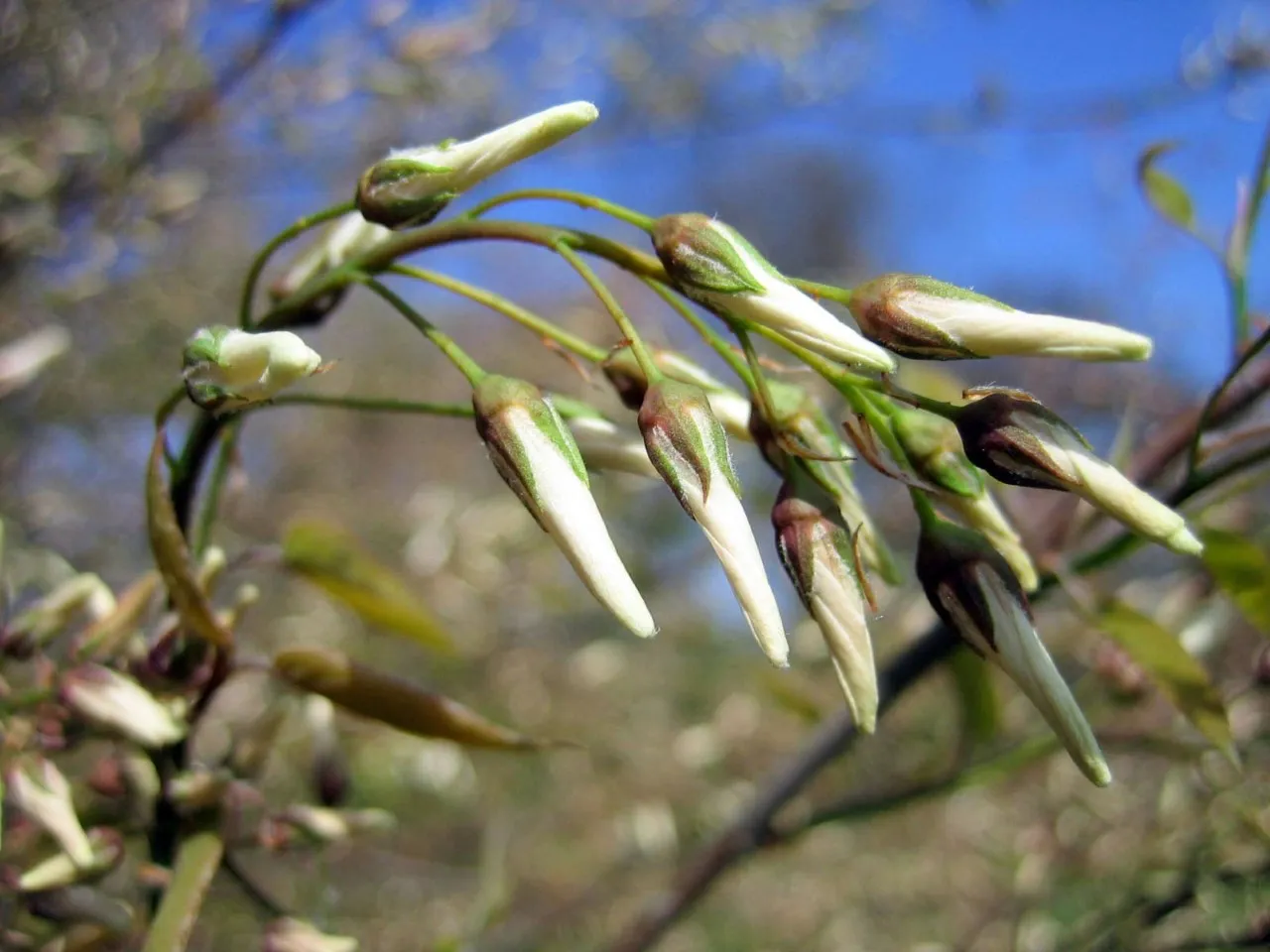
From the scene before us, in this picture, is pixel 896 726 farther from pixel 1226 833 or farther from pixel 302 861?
pixel 302 861

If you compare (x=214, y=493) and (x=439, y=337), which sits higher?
(x=439, y=337)

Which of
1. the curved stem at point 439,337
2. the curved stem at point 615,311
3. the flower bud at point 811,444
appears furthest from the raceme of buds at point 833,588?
the curved stem at point 439,337

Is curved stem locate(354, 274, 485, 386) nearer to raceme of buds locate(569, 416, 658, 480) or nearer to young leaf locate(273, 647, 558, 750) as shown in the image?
raceme of buds locate(569, 416, 658, 480)

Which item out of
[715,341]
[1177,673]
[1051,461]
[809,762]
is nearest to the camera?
[1051,461]

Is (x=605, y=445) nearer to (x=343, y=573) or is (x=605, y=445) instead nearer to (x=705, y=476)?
(x=705, y=476)

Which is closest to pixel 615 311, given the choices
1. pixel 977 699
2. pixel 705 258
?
pixel 705 258
